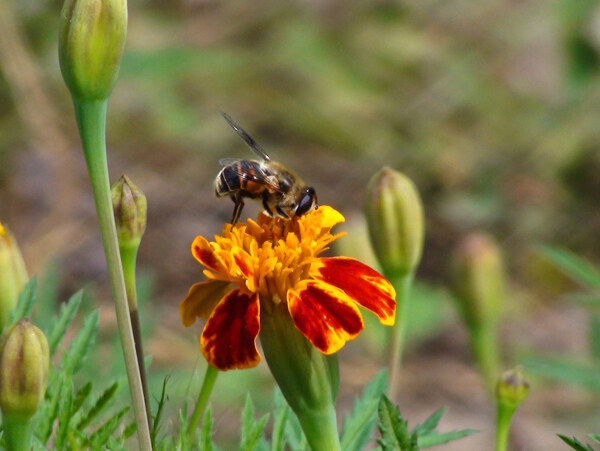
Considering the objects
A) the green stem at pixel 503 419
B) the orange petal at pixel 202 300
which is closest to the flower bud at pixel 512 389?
the green stem at pixel 503 419

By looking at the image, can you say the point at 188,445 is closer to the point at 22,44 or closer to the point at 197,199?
the point at 197,199

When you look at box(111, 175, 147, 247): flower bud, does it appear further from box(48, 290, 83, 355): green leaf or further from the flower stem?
the flower stem

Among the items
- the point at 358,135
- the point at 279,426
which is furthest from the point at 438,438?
the point at 358,135

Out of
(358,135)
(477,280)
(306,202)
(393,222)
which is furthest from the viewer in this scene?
(358,135)

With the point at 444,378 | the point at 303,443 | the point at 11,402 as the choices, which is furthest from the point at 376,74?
the point at 11,402

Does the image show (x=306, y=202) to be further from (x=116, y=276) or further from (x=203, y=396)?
(x=116, y=276)

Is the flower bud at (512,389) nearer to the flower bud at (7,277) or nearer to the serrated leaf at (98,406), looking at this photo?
the serrated leaf at (98,406)
